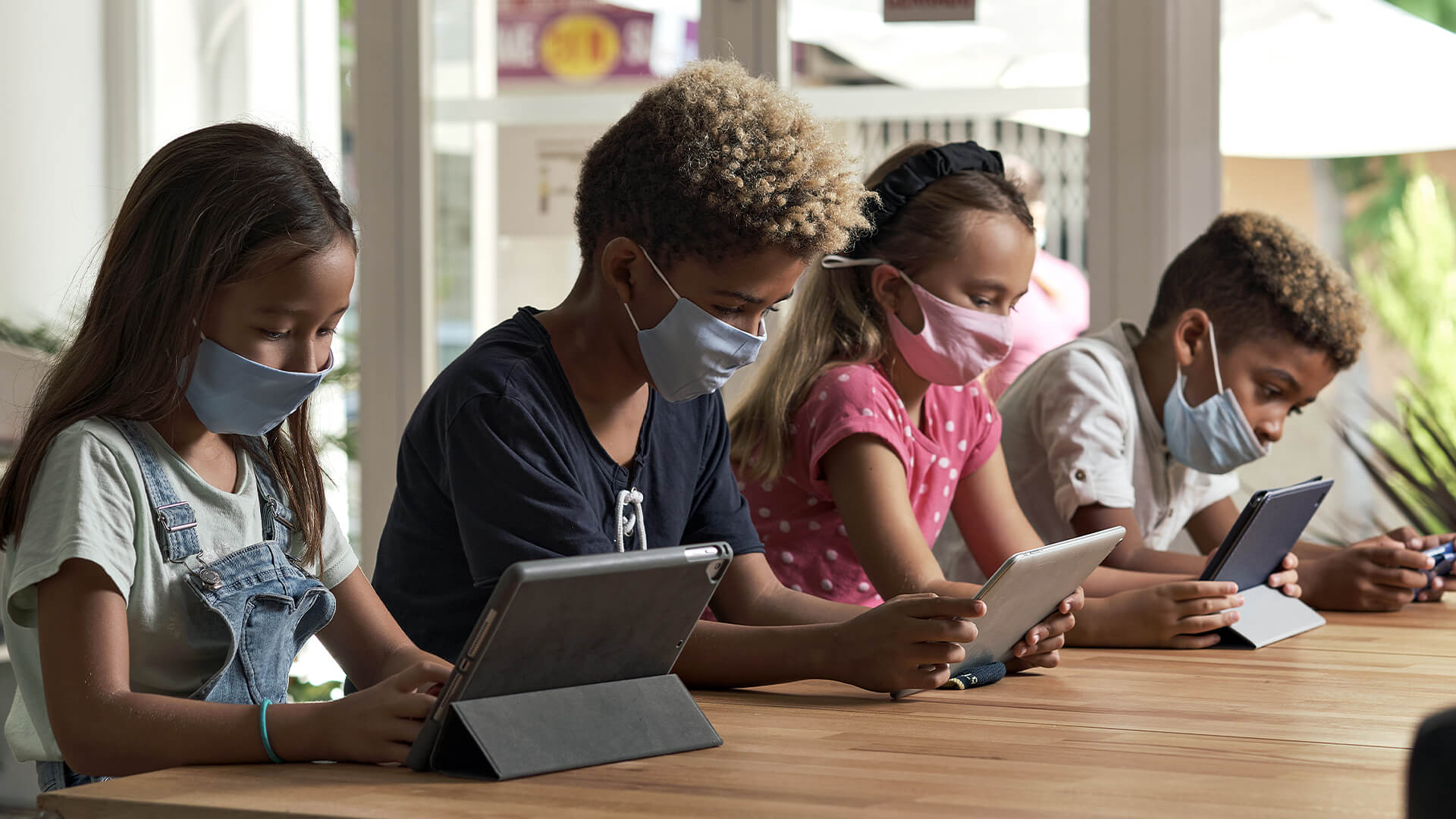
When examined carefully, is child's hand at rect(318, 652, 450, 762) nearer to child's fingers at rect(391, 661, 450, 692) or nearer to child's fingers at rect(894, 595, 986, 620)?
child's fingers at rect(391, 661, 450, 692)

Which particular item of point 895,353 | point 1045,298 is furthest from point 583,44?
point 895,353

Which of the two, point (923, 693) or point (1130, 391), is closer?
point (923, 693)

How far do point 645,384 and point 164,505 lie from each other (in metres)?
0.50

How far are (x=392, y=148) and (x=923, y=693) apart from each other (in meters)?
2.45

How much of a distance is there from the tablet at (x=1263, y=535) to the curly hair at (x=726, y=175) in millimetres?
663

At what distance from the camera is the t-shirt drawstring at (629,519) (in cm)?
144

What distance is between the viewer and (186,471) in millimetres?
1310

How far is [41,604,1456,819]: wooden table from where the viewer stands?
921 mm

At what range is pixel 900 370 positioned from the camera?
196cm

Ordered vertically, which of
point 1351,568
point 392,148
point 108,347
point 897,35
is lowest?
point 1351,568

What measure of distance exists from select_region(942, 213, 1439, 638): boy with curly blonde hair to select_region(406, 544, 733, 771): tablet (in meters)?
1.12

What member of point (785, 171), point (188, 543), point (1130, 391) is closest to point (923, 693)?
point (785, 171)

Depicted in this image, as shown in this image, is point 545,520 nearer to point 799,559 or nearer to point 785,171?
point 785,171

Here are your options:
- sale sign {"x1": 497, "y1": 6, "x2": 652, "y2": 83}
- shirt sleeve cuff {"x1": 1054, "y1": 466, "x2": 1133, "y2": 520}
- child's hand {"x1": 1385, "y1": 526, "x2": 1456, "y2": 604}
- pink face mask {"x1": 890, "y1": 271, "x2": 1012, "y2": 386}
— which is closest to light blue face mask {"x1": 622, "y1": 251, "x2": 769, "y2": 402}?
pink face mask {"x1": 890, "y1": 271, "x2": 1012, "y2": 386}
